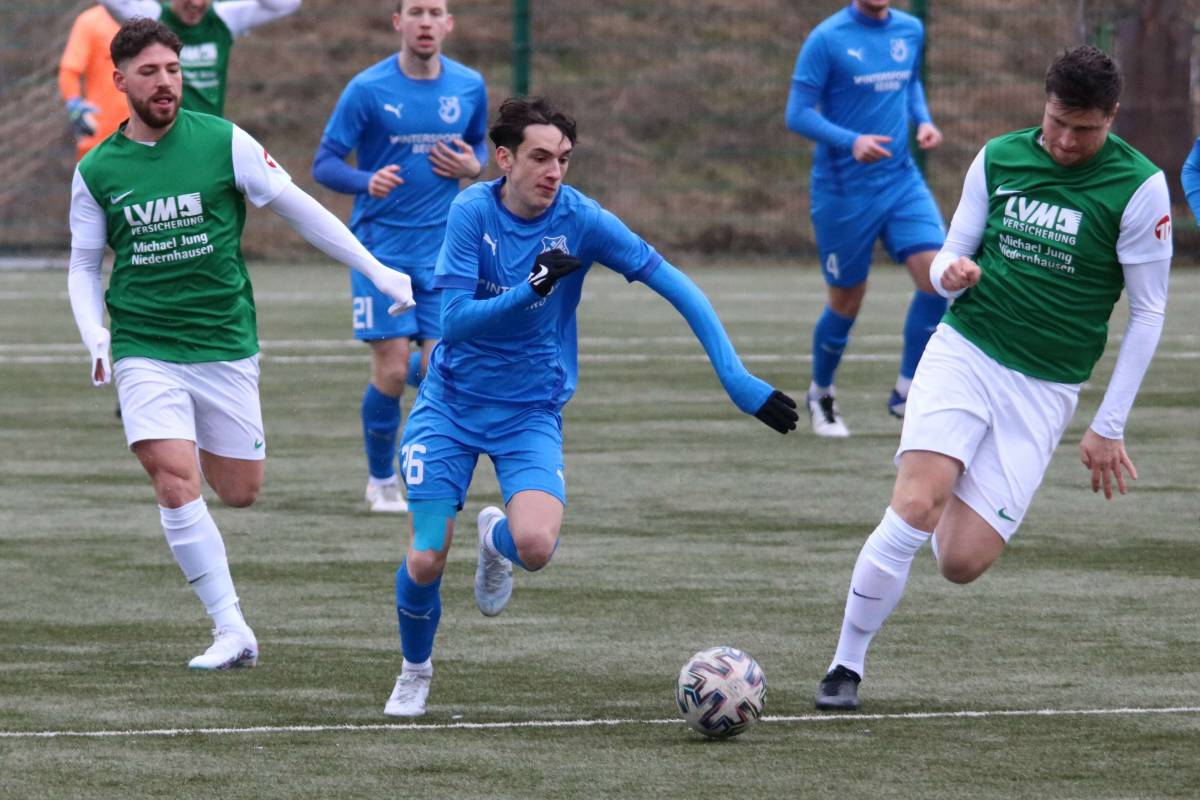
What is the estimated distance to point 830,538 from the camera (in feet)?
31.5

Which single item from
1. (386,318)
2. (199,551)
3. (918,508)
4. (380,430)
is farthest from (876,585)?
(386,318)

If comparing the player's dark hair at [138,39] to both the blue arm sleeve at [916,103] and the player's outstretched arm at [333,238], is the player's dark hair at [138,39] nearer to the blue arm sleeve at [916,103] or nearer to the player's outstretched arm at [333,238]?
the player's outstretched arm at [333,238]

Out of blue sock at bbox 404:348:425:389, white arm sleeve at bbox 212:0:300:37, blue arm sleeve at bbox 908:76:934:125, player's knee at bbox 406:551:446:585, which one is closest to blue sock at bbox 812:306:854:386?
blue arm sleeve at bbox 908:76:934:125

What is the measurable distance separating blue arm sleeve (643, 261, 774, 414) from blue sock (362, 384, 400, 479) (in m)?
3.68

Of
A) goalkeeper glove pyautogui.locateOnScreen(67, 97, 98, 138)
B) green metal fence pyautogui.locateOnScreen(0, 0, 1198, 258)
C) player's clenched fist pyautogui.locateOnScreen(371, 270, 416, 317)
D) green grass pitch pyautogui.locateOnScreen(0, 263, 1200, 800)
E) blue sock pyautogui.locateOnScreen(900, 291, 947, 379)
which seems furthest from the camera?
green metal fence pyautogui.locateOnScreen(0, 0, 1198, 258)

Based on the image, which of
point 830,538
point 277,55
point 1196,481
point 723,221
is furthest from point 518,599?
point 277,55

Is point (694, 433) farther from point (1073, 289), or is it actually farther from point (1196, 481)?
point (1073, 289)

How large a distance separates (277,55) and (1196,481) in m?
18.4

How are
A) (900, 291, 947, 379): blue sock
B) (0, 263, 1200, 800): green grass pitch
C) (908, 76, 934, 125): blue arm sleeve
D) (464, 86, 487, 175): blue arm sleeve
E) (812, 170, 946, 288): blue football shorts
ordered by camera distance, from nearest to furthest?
(0, 263, 1200, 800): green grass pitch
(464, 86, 487, 175): blue arm sleeve
(812, 170, 946, 288): blue football shorts
(900, 291, 947, 379): blue sock
(908, 76, 934, 125): blue arm sleeve

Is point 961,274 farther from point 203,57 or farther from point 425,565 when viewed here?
point 203,57

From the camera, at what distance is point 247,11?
1238 cm

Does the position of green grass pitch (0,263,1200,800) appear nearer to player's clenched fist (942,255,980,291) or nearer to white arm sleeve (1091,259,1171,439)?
white arm sleeve (1091,259,1171,439)

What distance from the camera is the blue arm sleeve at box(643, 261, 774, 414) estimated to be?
636 cm

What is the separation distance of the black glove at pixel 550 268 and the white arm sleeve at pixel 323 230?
3.63 ft
